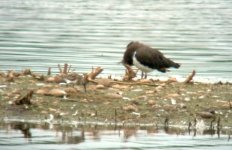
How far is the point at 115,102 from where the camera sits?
1559 cm

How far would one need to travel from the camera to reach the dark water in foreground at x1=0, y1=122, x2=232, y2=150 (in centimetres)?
1247

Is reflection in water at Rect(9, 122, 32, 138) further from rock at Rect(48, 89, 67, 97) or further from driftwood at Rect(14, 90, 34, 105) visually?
rock at Rect(48, 89, 67, 97)

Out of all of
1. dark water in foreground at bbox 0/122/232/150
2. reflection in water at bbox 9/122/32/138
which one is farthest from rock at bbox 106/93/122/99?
reflection in water at bbox 9/122/32/138

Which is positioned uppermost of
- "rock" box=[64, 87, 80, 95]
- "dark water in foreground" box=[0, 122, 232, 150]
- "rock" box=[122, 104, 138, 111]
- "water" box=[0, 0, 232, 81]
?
"water" box=[0, 0, 232, 81]

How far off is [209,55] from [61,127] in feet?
58.9

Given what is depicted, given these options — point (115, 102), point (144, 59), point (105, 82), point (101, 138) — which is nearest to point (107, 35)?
point (144, 59)

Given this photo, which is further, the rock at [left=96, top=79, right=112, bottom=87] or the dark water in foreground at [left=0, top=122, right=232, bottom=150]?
the rock at [left=96, top=79, right=112, bottom=87]

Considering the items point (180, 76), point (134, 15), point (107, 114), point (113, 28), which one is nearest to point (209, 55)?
point (180, 76)

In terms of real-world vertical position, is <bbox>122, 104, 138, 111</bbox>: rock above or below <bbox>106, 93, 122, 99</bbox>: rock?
below

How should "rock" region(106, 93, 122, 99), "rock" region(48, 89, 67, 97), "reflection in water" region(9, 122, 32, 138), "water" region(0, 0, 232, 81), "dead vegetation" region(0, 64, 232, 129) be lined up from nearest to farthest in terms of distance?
"reflection in water" region(9, 122, 32, 138) < "dead vegetation" region(0, 64, 232, 129) < "rock" region(48, 89, 67, 97) < "rock" region(106, 93, 122, 99) < "water" region(0, 0, 232, 81)

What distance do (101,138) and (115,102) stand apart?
2.55m

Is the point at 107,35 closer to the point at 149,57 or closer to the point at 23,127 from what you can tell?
the point at 149,57

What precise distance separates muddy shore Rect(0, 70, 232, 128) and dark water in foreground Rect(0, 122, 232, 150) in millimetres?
593

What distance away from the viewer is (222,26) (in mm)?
48781
